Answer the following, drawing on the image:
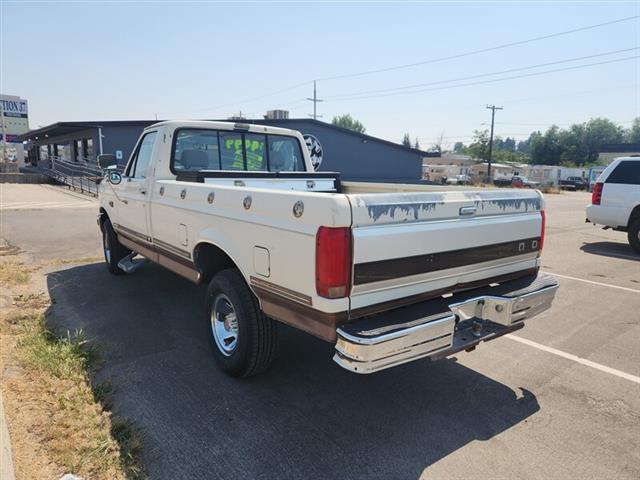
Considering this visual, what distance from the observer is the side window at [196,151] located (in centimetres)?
505

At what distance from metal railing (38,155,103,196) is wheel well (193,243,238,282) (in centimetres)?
2095

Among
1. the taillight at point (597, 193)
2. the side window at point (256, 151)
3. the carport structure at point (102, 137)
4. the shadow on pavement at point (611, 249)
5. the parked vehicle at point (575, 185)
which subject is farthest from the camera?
the parked vehicle at point (575, 185)

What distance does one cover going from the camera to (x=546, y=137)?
354 ft

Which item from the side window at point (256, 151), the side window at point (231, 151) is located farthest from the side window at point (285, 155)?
the side window at point (231, 151)

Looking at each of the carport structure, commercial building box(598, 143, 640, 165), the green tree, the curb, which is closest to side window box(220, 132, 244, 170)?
the curb

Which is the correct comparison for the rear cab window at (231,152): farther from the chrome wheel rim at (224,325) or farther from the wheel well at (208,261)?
the chrome wheel rim at (224,325)

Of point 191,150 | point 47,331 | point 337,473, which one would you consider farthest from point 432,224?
point 47,331

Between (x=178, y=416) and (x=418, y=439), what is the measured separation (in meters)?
1.68

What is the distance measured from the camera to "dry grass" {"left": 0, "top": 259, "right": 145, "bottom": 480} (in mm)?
2643

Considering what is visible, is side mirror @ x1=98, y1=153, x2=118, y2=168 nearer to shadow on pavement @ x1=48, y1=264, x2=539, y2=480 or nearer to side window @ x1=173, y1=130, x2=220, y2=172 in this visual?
side window @ x1=173, y1=130, x2=220, y2=172

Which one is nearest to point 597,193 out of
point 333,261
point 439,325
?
point 439,325

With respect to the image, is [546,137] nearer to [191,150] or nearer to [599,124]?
[599,124]

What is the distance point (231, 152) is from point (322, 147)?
27.1 meters

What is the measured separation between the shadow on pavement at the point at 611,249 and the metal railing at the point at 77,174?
21.2m
